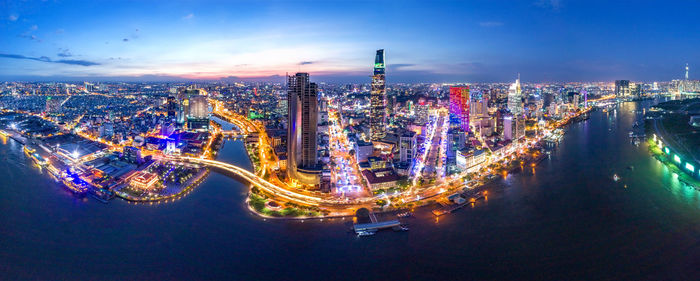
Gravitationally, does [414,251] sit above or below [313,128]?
below

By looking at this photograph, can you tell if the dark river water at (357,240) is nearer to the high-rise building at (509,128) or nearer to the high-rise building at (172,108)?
the high-rise building at (509,128)

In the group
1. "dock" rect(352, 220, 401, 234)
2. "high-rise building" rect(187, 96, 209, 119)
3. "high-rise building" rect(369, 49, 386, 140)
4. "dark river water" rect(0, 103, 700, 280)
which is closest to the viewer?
"dark river water" rect(0, 103, 700, 280)

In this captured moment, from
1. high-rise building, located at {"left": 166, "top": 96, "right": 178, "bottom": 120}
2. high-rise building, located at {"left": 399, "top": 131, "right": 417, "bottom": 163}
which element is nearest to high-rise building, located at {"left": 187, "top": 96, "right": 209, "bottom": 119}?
high-rise building, located at {"left": 166, "top": 96, "right": 178, "bottom": 120}

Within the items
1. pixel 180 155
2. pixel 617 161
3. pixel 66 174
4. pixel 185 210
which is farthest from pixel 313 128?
pixel 617 161

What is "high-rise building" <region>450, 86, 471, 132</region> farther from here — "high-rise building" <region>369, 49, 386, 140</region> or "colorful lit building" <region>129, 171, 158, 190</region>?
"colorful lit building" <region>129, 171, 158, 190</region>

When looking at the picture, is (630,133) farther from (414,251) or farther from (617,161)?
(414,251)

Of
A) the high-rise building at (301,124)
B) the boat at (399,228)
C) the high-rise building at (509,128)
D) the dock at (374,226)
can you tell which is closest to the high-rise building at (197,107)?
the high-rise building at (301,124)

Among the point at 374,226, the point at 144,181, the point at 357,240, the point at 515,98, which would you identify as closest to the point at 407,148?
the point at 374,226
